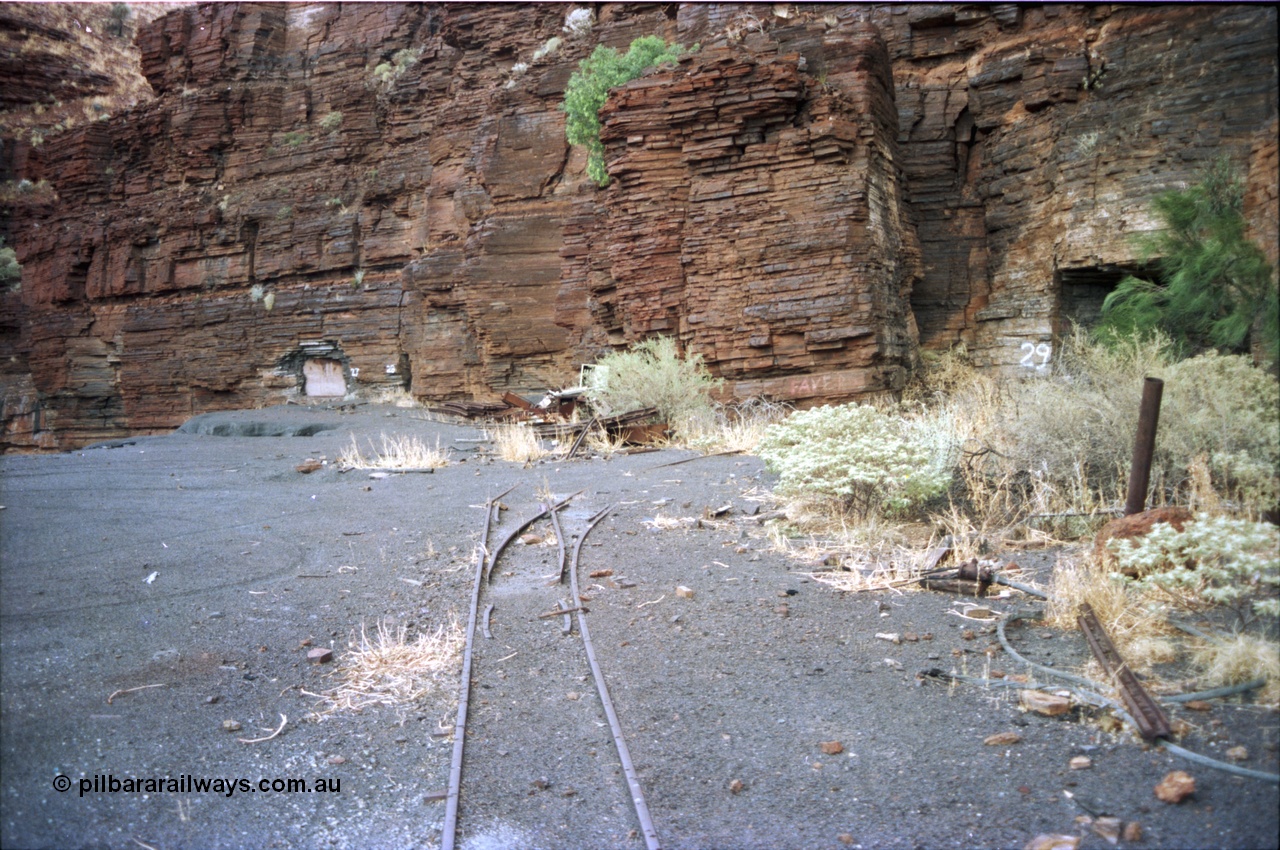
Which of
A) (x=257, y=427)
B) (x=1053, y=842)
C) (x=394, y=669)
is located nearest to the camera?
(x=1053, y=842)

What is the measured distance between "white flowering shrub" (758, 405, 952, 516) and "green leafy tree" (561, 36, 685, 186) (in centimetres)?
1208

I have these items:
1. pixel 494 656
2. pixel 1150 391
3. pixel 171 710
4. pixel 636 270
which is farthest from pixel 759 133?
pixel 171 710

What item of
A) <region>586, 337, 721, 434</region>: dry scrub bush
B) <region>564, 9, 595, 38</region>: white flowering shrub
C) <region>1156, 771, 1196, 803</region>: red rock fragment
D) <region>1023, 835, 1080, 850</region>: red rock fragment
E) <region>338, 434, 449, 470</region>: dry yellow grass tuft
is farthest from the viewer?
<region>564, 9, 595, 38</region>: white flowering shrub

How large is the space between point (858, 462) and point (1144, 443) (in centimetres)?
237

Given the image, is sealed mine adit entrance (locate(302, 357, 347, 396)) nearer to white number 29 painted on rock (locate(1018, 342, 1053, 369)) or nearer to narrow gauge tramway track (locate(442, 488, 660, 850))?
white number 29 painted on rock (locate(1018, 342, 1053, 369))

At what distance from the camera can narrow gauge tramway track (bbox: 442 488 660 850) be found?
126 inches

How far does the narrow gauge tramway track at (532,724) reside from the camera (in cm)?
320

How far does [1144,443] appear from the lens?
4.86 meters

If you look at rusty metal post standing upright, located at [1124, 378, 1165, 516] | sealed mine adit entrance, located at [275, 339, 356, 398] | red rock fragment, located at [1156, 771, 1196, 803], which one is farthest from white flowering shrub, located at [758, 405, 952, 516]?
sealed mine adit entrance, located at [275, 339, 356, 398]

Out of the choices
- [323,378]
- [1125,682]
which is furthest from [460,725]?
[323,378]

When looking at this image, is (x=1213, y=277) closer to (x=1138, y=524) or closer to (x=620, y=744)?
(x=1138, y=524)

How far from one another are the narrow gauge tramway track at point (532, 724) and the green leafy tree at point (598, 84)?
571 inches

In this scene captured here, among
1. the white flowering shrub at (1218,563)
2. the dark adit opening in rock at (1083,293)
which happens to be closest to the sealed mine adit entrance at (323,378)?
the dark adit opening in rock at (1083,293)

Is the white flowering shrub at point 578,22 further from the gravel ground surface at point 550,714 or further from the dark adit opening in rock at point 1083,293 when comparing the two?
the gravel ground surface at point 550,714
